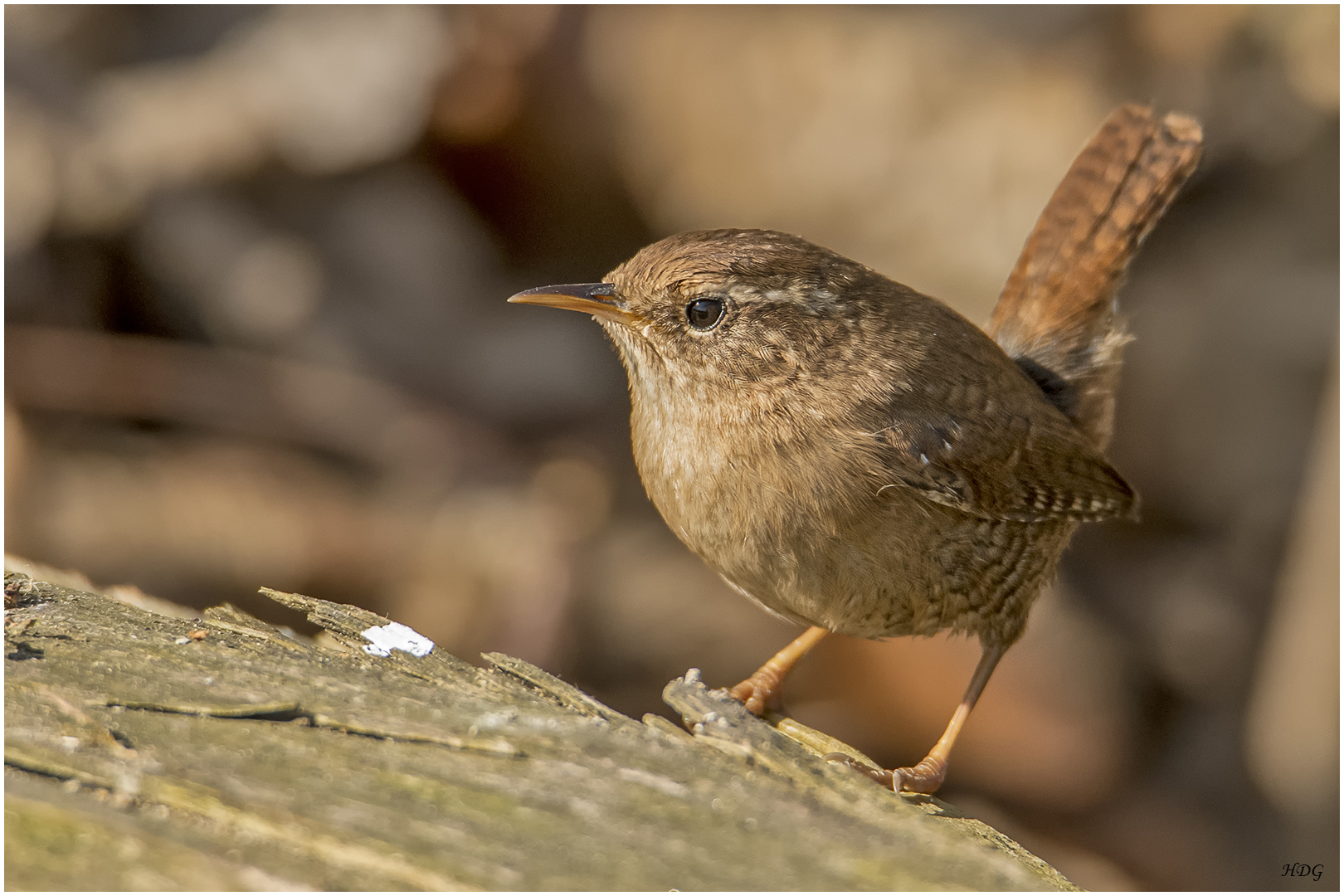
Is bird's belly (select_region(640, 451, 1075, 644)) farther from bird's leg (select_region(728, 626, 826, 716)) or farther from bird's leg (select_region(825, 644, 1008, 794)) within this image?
bird's leg (select_region(728, 626, 826, 716))

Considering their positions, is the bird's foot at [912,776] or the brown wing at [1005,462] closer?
the bird's foot at [912,776]

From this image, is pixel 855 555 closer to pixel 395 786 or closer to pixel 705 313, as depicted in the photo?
pixel 705 313

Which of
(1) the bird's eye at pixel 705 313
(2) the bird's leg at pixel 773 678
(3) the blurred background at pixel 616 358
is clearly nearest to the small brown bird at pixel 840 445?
(1) the bird's eye at pixel 705 313

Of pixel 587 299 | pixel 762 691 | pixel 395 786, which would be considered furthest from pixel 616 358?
pixel 395 786

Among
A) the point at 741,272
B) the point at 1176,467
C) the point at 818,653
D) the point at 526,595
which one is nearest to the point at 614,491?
the point at 526,595

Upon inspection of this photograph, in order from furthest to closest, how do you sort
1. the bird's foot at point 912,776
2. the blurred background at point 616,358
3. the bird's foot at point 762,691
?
the blurred background at point 616,358
the bird's foot at point 762,691
the bird's foot at point 912,776

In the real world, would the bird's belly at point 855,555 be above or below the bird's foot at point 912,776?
above
